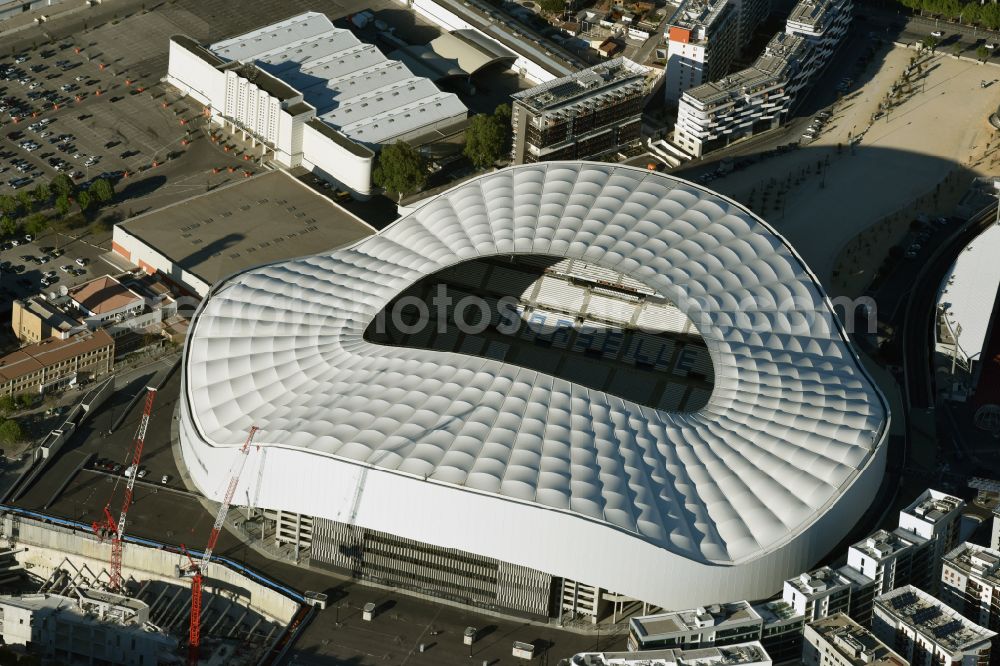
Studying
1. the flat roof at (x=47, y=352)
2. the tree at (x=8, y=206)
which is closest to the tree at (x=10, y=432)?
the flat roof at (x=47, y=352)

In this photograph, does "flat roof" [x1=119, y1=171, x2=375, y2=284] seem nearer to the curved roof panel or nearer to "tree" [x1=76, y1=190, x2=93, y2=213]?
"tree" [x1=76, y1=190, x2=93, y2=213]

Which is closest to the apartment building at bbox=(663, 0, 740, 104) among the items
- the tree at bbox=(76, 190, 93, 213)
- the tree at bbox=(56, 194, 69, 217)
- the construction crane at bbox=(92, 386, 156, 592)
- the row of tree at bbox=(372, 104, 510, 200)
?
the row of tree at bbox=(372, 104, 510, 200)

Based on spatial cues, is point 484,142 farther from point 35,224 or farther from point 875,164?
point 35,224

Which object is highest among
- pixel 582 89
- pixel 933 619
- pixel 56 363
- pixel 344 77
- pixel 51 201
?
pixel 582 89

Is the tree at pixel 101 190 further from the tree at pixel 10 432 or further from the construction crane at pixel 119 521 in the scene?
the construction crane at pixel 119 521

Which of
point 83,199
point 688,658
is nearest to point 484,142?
point 83,199

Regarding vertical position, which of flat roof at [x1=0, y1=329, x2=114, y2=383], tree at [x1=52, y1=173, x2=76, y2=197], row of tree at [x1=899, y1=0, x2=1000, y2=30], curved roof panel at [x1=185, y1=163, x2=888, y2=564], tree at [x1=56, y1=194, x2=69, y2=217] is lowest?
flat roof at [x1=0, y1=329, x2=114, y2=383]

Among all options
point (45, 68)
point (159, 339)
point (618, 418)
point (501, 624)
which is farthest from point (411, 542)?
point (45, 68)
